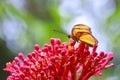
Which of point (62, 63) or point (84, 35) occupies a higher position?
point (84, 35)

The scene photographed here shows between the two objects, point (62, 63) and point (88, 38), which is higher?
point (88, 38)

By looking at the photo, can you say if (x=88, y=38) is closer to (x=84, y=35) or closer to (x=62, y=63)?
(x=84, y=35)

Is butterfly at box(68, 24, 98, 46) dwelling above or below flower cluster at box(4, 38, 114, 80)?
above

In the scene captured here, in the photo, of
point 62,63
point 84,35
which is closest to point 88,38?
point 84,35

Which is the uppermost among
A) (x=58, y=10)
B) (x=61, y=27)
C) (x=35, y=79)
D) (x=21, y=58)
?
(x=58, y=10)

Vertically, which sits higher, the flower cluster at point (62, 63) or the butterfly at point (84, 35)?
the butterfly at point (84, 35)

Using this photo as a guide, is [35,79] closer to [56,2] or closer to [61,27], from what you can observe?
[61,27]

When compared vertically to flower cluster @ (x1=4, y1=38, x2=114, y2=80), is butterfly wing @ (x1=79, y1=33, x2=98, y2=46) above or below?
above

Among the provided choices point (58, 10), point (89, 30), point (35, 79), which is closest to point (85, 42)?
point (89, 30)
